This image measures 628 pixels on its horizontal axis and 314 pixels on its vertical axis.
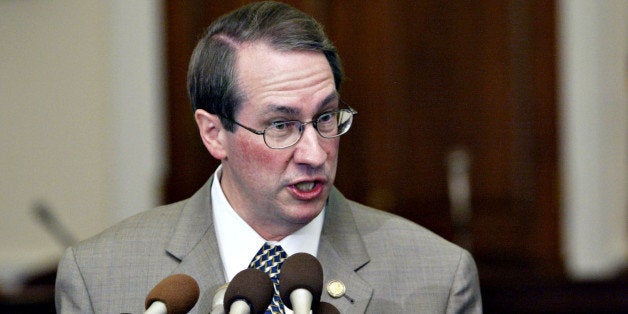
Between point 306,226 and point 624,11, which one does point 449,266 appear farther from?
point 624,11

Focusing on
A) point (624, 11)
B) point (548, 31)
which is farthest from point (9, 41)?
point (624, 11)

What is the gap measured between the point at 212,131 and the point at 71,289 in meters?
0.58

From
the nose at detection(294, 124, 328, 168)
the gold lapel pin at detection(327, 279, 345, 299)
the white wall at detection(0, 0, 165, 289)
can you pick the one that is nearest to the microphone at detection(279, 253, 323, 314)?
the nose at detection(294, 124, 328, 168)

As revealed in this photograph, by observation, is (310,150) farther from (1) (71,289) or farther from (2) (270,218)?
(1) (71,289)

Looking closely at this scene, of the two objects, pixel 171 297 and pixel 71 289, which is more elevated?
pixel 171 297

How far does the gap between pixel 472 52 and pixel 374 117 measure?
24.4 inches

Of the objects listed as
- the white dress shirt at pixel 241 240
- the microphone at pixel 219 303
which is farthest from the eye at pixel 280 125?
the microphone at pixel 219 303

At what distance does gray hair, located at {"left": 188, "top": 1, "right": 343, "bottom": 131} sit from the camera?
2.89 m

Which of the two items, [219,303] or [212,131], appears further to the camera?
[212,131]

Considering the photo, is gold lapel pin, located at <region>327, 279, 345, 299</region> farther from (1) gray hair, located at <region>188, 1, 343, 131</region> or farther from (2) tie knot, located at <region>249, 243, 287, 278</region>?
(1) gray hair, located at <region>188, 1, 343, 131</region>

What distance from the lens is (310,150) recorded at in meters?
2.80

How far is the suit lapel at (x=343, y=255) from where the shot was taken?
2.93 metres

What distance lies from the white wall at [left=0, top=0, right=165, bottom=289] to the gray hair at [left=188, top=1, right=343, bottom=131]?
10.3 feet

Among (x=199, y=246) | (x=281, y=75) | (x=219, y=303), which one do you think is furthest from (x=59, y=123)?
(x=219, y=303)
